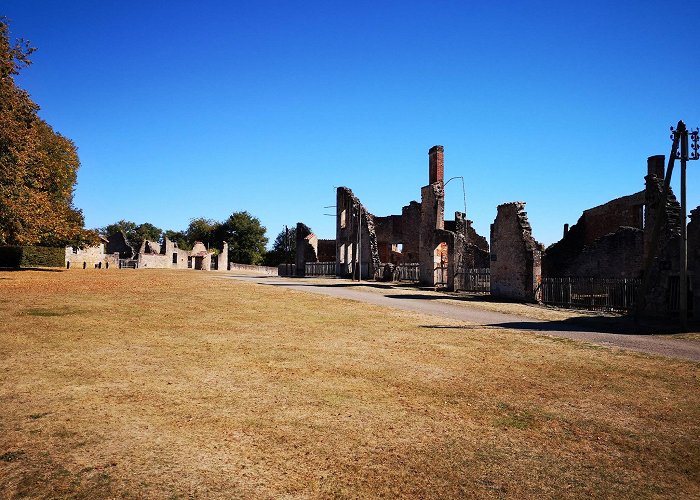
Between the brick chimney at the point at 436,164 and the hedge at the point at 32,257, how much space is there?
35901 millimetres

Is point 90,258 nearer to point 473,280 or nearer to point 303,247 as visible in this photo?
point 303,247

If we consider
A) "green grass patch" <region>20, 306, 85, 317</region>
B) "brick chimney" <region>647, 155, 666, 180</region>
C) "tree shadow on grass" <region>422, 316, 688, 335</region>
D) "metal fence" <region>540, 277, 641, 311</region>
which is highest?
"brick chimney" <region>647, 155, 666, 180</region>

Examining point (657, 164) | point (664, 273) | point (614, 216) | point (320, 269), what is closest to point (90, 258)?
point (320, 269)

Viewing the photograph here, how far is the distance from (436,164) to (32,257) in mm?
39267

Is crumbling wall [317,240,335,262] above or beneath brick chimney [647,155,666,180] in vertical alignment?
beneath

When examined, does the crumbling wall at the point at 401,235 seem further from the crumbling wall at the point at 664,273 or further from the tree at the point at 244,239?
the tree at the point at 244,239

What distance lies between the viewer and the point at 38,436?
385cm

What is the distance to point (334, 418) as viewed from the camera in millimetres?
4551

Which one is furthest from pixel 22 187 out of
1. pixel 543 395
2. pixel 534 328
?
pixel 543 395

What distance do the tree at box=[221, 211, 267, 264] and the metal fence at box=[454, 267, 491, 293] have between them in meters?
69.6

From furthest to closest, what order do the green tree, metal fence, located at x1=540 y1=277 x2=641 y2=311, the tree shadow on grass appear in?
1. the green tree
2. metal fence, located at x1=540 y1=277 x2=641 y2=311
3. the tree shadow on grass

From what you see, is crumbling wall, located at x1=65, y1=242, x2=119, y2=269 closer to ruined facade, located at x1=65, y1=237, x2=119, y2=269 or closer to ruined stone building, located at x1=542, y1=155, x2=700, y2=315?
ruined facade, located at x1=65, y1=237, x2=119, y2=269

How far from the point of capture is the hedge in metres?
39.6

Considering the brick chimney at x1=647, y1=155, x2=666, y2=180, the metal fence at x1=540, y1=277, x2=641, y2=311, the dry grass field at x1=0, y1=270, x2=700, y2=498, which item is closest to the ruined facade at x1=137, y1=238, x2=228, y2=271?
the brick chimney at x1=647, y1=155, x2=666, y2=180
